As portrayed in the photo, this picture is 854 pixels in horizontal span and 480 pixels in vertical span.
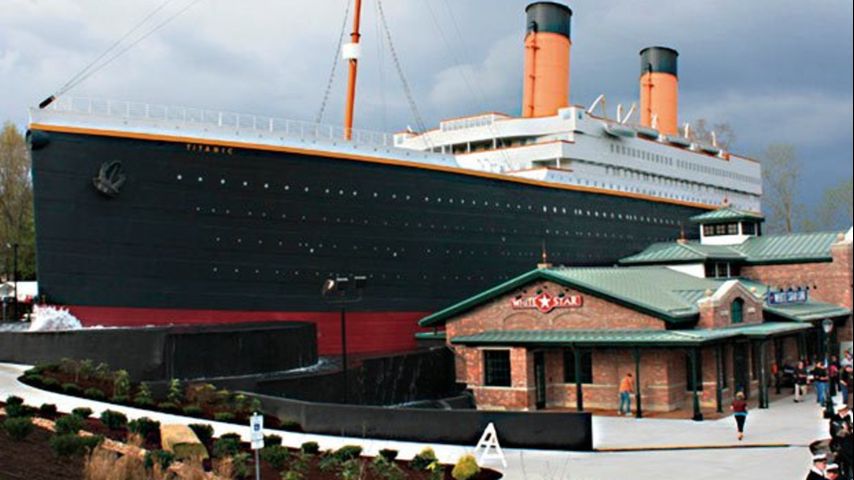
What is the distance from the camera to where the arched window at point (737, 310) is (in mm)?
28547

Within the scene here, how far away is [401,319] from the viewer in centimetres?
3294

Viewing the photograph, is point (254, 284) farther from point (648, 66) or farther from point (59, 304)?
point (648, 66)

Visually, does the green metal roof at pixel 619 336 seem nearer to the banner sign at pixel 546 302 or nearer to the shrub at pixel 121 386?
the banner sign at pixel 546 302

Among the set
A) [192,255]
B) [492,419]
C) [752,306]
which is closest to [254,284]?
[192,255]

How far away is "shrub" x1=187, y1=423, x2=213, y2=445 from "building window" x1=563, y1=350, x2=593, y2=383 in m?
13.6

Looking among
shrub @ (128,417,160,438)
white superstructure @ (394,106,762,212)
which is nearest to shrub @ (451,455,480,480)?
shrub @ (128,417,160,438)

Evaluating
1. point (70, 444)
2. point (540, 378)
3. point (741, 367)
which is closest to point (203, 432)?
point (70, 444)

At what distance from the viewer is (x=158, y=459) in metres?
13.5

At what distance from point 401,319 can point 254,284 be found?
668 centimetres

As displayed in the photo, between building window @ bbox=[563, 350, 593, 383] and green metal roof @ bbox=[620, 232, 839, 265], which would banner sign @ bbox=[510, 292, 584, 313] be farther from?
green metal roof @ bbox=[620, 232, 839, 265]

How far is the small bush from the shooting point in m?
16.4

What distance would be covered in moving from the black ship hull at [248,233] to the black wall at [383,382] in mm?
3474

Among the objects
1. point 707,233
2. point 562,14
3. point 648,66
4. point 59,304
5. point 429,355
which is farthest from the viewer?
point 648,66

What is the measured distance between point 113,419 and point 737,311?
20888 mm
